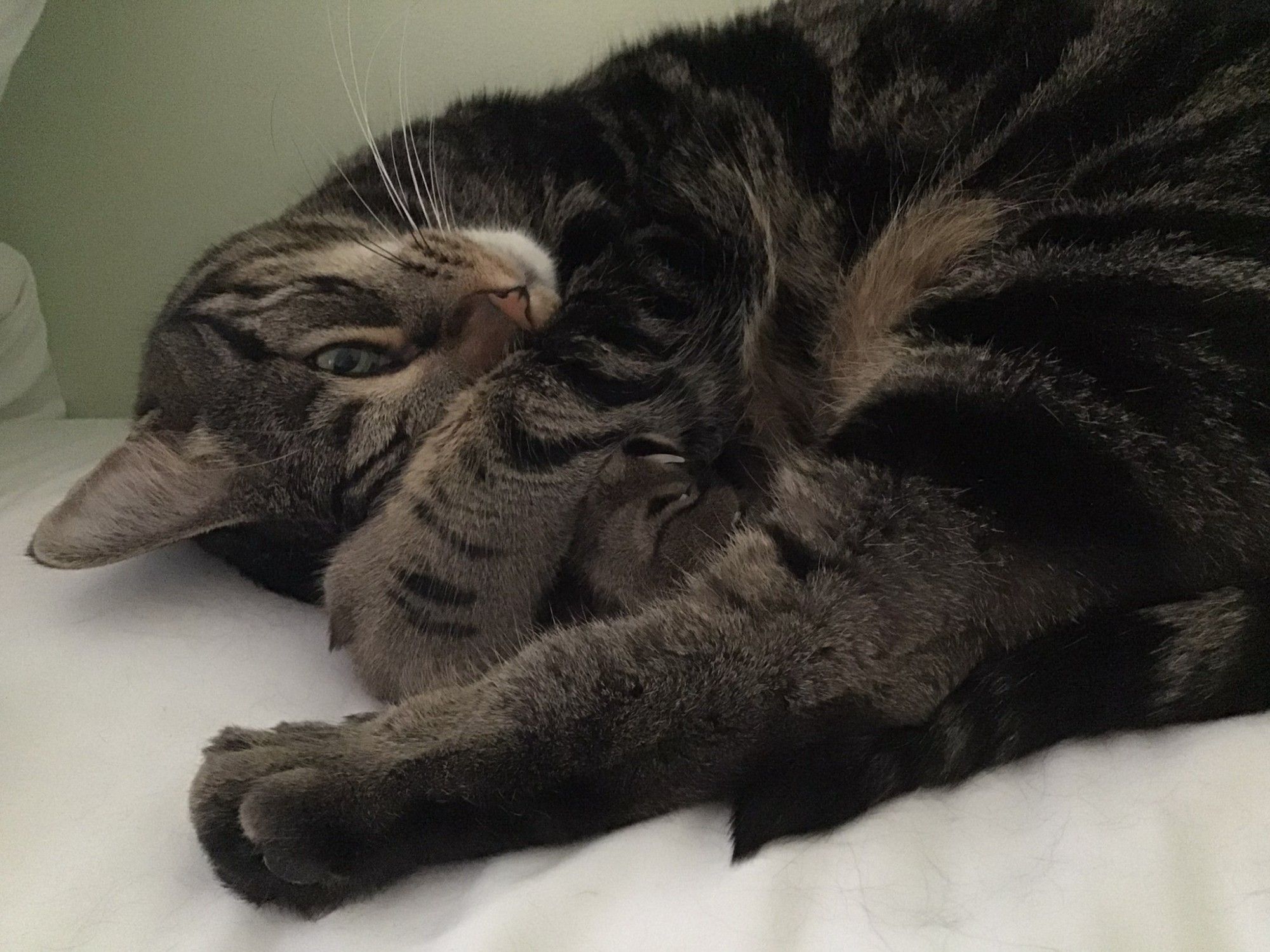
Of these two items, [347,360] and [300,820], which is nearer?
[300,820]

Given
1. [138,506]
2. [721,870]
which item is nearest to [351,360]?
[138,506]

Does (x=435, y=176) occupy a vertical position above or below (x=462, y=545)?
above

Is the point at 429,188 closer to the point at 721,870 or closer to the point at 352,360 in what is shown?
the point at 352,360

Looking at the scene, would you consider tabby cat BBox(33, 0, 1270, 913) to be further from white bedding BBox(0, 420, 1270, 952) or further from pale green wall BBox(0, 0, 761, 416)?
pale green wall BBox(0, 0, 761, 416)

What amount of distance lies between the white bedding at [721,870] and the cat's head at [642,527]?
0.84 ft

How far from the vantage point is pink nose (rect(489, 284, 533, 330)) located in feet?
3.38

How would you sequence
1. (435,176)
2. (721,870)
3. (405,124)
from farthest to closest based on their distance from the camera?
(405,124)
(435,176)
(721,870)

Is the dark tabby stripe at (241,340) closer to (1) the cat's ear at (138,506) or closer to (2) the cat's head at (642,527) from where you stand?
(1) the cat's ear at (138,506)

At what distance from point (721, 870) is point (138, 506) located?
2.37 feet

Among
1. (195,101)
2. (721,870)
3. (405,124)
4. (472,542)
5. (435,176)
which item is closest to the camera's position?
(721,870)

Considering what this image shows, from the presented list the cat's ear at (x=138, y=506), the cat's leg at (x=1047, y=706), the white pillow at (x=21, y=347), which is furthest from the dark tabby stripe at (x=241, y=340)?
the cat's leg at (x=1047, y=706)

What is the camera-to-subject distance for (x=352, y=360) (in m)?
1.02

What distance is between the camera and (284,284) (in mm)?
1082

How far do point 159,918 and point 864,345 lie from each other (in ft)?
2.73
